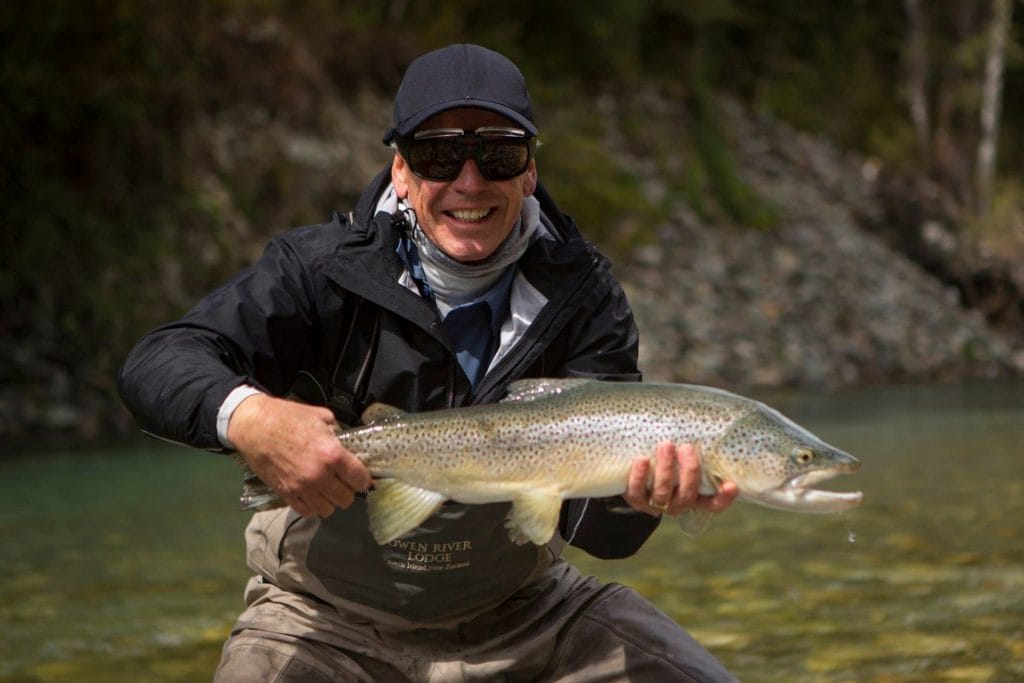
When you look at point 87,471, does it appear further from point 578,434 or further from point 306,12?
point 306,12

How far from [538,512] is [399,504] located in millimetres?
343

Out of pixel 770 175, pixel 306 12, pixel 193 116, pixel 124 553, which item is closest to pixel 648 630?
pixel 124 553

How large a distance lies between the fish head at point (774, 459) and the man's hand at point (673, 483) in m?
0.05

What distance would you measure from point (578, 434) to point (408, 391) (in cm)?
64

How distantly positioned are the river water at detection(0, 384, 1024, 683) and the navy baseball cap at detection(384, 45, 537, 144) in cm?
148

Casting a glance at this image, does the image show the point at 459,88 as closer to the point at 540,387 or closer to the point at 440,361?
the point at 440,361

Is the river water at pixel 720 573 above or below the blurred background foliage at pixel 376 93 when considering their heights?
below

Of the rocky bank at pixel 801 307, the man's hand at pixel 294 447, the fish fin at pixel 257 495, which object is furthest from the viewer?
the rocky bank at pixel 801 307

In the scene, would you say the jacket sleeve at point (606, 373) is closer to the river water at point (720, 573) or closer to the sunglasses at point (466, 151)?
the sunglasses at point (466, 151)

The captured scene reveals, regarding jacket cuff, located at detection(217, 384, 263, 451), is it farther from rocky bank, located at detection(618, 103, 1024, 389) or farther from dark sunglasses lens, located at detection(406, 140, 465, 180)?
rocky bank, located at detection(618, 103, 1024, 389)

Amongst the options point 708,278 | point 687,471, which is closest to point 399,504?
point 687,471

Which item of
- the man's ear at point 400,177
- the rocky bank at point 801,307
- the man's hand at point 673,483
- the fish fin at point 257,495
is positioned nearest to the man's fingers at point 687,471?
the man's hand at point 673,483

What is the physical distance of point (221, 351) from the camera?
3.46 meters

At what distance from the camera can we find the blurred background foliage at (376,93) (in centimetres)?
1373
